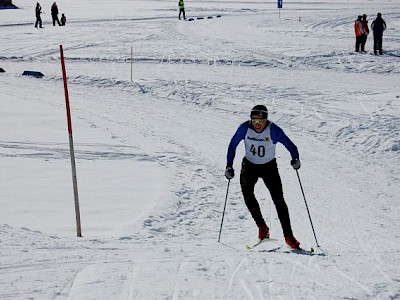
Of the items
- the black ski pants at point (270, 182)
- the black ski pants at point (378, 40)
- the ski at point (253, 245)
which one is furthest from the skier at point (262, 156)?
the black ski pants at point (378, 40)

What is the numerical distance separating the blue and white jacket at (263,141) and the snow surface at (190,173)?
1.17 m

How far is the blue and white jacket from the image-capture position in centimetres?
649

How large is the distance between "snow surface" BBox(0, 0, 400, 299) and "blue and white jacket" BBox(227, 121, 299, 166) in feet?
3.84

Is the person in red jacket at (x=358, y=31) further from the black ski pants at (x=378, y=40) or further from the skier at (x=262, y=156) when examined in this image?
the skier at (x=262, y=156)

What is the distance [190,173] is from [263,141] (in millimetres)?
4156

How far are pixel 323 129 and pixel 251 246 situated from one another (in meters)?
7.20

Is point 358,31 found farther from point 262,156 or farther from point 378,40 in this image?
point 262,156

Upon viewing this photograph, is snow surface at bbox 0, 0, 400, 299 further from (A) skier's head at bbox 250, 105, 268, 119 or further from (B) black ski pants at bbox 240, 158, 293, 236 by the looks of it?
(A) skier's head at bbox 250, 105, 268, 119

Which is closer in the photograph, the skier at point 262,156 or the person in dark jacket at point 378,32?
the skier at point 262,156

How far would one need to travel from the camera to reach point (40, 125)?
44.6ft

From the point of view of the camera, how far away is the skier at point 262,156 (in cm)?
648

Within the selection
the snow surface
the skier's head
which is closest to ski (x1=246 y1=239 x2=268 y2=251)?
the snow surface

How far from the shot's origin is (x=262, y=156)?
21.6 feet

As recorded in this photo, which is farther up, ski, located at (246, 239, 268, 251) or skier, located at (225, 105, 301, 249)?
skier, located at (225, 105, 301, 249)
